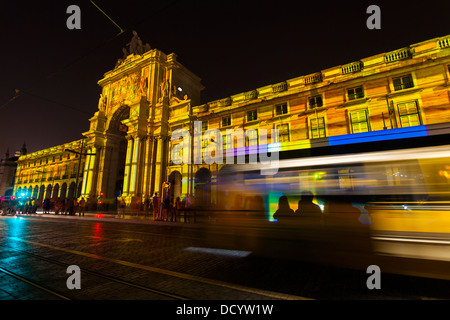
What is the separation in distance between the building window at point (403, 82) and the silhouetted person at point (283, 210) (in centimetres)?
1669

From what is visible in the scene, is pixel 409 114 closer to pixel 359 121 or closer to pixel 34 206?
pixel 359 121

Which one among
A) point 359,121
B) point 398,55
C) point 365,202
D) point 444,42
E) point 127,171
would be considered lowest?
point 365,202

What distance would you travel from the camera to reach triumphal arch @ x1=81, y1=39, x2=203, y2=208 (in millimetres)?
25430

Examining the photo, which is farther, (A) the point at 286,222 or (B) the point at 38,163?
(B) the point at 38,163

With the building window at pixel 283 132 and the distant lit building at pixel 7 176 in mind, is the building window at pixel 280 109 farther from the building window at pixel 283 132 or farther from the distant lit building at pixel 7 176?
the distant lit building at pixel 7 176

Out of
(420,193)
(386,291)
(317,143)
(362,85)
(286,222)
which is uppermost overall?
(362,85)

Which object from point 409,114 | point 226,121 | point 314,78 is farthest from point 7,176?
point 409,114

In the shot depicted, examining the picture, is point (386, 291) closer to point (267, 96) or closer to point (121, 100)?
point (267, 96)

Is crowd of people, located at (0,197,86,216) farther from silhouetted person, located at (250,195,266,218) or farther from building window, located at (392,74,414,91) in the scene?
building window, located at (392,74,414,91)

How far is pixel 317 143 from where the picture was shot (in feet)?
17.6

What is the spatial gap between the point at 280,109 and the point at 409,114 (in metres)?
9.64

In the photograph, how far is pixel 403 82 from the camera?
603 inches
